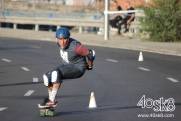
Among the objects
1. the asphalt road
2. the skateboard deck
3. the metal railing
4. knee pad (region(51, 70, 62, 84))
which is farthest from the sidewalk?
the skateboard deck

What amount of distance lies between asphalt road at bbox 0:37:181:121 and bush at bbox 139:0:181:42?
474cm

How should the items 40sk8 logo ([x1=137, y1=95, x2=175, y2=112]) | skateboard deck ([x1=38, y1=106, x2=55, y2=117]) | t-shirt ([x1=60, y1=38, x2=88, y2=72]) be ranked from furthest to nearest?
→ 40sk8 logo ([x1=137, y1=95, x2=175, y2=112])
t-shirt ([x1=60, y1=38, x2=88, y2=72])
skateboard deck ([x1=38, y1=106, x2=55, y2=117])

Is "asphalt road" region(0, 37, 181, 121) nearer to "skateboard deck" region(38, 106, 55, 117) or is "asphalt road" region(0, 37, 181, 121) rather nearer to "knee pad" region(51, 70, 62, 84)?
"skateboard deck" region(38, 106, 55, 117)

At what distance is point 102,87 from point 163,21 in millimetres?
17205

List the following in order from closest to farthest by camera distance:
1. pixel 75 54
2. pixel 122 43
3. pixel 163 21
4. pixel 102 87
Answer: pixel 75 54 < pixel 102 87 < pixel 122 43 < pixel 163 21

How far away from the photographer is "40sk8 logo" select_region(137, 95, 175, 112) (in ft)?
42.8

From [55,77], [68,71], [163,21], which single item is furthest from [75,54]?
[163,21]

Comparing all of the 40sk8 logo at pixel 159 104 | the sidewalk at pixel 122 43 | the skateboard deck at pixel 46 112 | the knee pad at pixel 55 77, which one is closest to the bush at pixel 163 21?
the sidewalk at pixel 122 43

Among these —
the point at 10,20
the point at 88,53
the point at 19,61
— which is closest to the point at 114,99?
the point at 88,53

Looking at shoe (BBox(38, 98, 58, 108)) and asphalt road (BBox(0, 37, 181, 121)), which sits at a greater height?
shoe (BBox(38, 98, 58, 108))

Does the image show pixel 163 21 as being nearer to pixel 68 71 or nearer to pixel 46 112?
pixel 68 71

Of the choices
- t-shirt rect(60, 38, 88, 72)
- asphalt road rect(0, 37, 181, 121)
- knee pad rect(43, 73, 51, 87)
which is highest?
t-shirt rect(60, 38, 88, 72)

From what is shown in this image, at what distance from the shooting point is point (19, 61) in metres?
25.0

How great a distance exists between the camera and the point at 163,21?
33594mm
